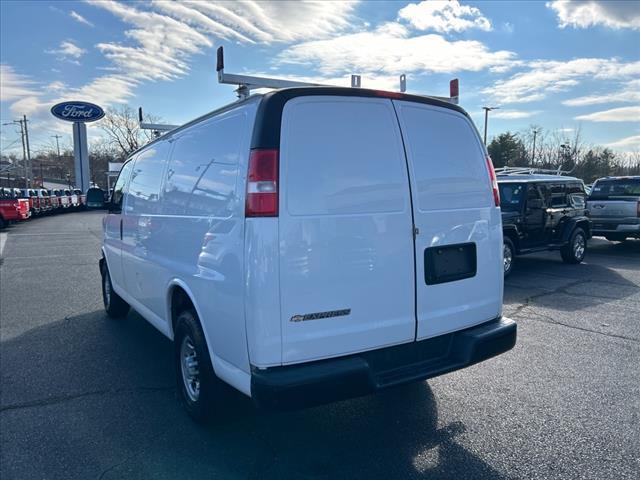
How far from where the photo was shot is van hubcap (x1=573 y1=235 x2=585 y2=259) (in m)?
10.4

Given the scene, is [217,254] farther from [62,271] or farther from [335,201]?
[62,271]

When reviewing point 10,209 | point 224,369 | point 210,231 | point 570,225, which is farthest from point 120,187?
point 10,209

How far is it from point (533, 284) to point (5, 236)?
63.4ft

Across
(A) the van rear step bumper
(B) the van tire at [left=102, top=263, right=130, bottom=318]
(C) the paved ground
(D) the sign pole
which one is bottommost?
(C) the paved ground

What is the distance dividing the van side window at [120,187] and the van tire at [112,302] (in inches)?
44.6

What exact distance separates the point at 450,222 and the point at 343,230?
904 mm

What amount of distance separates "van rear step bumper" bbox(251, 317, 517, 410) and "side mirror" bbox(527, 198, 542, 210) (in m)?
6.50

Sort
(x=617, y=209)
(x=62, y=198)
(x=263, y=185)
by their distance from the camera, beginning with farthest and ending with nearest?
(x=62, y=198), (x=617, y=209), (x=263, y=185)

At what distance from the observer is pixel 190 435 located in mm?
3365

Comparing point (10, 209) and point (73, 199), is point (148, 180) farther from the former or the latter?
point (73, 199)

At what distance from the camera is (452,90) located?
160 inches

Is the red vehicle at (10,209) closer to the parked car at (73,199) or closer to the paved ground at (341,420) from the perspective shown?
the parked car at (73,199)

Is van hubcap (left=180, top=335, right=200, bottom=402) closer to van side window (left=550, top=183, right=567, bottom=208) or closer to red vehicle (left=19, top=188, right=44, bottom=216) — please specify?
van side window (left=550, top=183, right=567, bottom=208)

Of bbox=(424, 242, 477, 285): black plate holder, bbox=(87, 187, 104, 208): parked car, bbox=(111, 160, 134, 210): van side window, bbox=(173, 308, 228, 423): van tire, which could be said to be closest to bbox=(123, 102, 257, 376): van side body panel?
bbox=(173, 308, 228, 423): van tire
